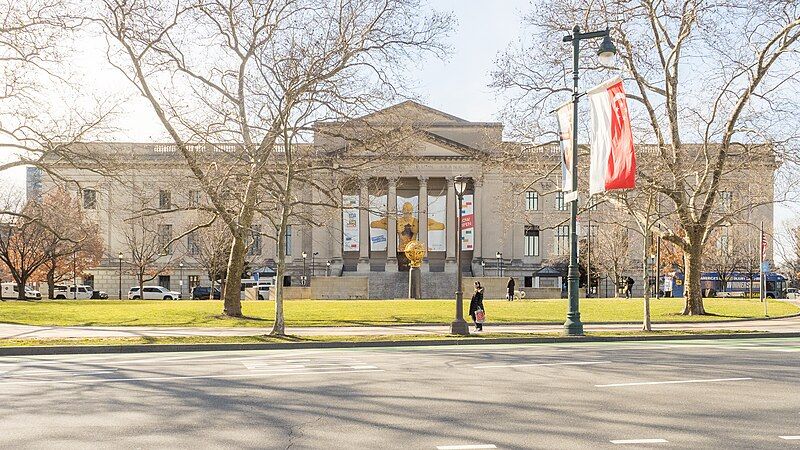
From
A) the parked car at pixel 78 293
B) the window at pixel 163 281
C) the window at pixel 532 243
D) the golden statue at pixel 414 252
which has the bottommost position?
the parked car at pixel 78 293

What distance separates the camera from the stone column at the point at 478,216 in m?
90.4

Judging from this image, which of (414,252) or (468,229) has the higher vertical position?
(468,229)

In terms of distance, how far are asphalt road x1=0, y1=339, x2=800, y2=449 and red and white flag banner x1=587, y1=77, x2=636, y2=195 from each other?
479 cm

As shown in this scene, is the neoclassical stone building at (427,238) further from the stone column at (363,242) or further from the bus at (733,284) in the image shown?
the bus at (733,284)

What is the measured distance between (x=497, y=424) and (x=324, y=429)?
197cm

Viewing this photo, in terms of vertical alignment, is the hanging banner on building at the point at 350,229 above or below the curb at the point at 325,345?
above

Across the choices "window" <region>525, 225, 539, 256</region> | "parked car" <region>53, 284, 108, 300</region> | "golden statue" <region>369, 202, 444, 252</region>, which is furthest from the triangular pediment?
"window" <region>525, 225, 539, 256</region>

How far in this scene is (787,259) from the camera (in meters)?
90.2

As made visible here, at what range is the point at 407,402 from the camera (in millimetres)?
10516

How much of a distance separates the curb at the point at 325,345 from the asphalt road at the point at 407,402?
246cm

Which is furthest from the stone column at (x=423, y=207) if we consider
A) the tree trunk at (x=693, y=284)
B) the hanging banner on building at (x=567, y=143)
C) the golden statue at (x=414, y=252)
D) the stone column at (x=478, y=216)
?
the hanging banner on building at (x=567, y=143)

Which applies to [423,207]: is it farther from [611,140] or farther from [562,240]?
[611,140]

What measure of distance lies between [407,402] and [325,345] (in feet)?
36.3

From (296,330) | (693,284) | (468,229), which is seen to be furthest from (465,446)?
(468,229)
